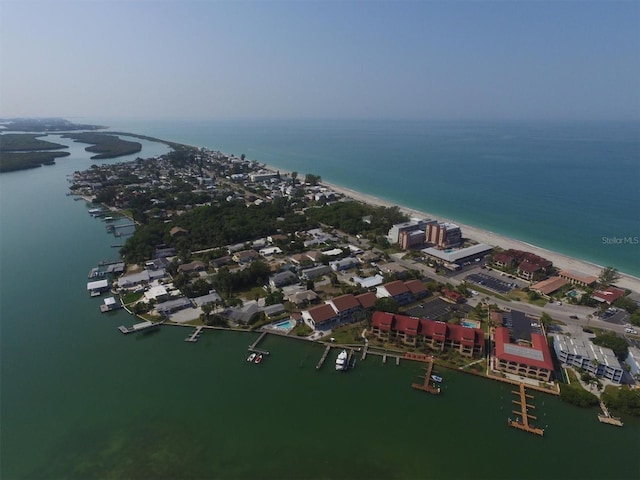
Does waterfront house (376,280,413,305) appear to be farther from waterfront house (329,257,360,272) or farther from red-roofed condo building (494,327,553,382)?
red-roofed condo building (494,327,553,382)

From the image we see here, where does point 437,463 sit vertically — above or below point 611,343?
below

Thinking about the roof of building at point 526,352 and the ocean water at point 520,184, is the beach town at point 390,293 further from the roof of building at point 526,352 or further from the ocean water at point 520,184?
the ocean water at point 520,184

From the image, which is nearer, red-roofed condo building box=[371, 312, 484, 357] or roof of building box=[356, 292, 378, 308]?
red-roofed condo building box=[371, 312, 484, 357]

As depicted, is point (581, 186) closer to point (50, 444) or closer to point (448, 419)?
point (448, 419)

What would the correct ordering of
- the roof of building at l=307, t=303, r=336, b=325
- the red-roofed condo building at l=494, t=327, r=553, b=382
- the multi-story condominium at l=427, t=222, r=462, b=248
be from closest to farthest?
the red-roofed condo building at l=494, t=327, r=553, b=382, the roof of building at l=307, t=303, r=336, b=325, the multi-story condominium at l=427, t=222, r=462, b=248

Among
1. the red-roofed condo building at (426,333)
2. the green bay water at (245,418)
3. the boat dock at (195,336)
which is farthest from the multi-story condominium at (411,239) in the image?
the boat dock at (195,336)

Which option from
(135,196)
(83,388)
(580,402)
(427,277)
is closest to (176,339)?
(83,388)

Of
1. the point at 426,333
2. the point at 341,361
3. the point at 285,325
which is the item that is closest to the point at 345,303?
the point at 285,325

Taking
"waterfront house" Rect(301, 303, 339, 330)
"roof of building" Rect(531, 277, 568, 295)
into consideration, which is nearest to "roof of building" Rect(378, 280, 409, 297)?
"waterfront house" Rect(301, 303, 339, 330)
